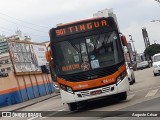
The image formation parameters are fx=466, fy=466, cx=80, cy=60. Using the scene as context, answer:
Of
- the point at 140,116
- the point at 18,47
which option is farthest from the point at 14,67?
the point at 140,116

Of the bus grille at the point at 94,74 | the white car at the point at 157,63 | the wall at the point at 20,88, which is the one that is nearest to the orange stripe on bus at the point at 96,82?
the bus grille at the point at 94,74

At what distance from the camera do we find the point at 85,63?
54.6 feet

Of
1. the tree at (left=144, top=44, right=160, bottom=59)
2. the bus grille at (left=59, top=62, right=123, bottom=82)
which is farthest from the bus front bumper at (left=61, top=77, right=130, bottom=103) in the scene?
the tree at (left=144, top=44, right=160, bottom=59)

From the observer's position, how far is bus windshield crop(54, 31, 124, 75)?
16.6 m

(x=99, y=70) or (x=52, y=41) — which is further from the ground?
(x=52, y=41)

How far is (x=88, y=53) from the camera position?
1673 centimetres

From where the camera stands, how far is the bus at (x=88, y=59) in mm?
16484

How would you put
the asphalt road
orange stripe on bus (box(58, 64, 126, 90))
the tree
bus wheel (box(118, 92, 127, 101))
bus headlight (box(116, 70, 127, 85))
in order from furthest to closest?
the tree < bus wheel (box(118, 92, 127, 101)) < bus headlight (box(116, 70, 127, 85)) < orange stripe on bus (box(58, 64, 126, 90)) < the asphalt road

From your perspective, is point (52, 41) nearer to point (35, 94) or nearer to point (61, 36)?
point (61, 36)

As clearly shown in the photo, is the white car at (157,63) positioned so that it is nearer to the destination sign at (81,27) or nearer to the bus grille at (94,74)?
the destination sign at (81,27)

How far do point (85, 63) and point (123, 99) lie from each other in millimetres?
2550

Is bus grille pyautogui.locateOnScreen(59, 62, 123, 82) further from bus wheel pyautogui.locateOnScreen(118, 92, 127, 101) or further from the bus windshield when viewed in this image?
bus wheel pyautogui.locateOnScreen(118, 92, 127, 101)

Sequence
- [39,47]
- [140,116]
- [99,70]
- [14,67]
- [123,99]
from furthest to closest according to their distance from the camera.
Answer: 1. [39,47]
2. [14,67]
3. [123,99]
4. [99,70]
5. [140,116]

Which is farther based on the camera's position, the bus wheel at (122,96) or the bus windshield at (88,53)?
the bus wheel at (122,96)
